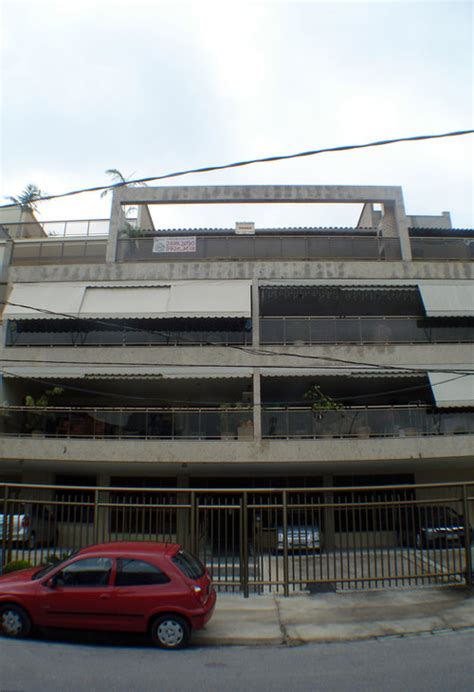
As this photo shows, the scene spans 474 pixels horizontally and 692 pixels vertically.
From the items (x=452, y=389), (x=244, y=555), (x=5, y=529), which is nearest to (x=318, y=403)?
(x=452, y=389)

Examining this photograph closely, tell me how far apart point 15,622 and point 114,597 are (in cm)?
159

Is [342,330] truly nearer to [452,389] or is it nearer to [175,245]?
[452,389]

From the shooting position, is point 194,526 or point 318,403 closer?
point 194,526

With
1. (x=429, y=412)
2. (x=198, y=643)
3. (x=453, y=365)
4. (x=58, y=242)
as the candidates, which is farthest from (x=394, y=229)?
(x=198, y=643)

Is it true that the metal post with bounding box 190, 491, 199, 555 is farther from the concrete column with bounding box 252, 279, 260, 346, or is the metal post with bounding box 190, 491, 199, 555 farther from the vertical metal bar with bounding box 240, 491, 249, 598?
the concrete column with bounding box 252, 279, 260, 346

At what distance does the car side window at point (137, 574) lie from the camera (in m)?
7.30

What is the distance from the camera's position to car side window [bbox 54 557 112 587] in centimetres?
738

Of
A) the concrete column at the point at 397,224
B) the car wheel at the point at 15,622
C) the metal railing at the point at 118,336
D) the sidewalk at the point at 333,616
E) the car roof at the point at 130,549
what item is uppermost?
the concrete column at the point at 397,224

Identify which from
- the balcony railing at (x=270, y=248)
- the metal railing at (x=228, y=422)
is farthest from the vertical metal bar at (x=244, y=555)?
the balcony railing at (x=270, y=248)

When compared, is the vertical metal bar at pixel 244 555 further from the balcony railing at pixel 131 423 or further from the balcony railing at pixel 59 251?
the balcony railing at pixel 59 251

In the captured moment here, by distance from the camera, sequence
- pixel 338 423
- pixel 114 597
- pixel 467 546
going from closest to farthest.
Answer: pixel 114 597
pixel 467 546
pixel 338 423

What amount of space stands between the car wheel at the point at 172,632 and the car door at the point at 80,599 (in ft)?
2.28

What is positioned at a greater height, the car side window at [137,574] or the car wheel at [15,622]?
the car side window at [137,574]

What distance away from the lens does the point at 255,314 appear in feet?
61.1
